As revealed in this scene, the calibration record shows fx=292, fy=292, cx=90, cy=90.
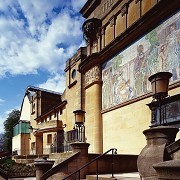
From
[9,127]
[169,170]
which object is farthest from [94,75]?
[9,127]

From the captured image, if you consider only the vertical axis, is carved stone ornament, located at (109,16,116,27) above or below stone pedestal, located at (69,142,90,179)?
above

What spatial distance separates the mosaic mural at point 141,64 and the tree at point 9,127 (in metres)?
42.8

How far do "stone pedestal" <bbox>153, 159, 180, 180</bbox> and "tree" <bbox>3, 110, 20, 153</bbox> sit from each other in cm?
5433

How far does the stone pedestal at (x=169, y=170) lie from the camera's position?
10.3ft

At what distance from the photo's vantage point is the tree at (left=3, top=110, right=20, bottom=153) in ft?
185

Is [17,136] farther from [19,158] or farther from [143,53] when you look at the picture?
[143,53]

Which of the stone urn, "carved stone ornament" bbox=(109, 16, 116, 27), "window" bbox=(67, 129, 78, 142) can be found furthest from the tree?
the stone urn

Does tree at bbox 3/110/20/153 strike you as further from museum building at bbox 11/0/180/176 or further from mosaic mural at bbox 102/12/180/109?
mosaic mural at bbox 102/12/180/109

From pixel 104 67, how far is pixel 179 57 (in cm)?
665

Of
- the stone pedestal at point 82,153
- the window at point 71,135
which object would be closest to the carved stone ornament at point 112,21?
the window at point 71,135

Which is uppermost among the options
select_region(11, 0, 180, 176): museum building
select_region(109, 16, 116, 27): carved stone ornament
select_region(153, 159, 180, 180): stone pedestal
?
select_region(109, 16, 116, 27): carved stone ornament

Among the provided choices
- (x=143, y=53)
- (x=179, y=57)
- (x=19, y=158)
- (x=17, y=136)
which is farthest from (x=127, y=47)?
(x=17, y=136)

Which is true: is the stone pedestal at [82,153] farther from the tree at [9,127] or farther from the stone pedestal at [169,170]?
the tree at [9,127]

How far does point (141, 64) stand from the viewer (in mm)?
13805
